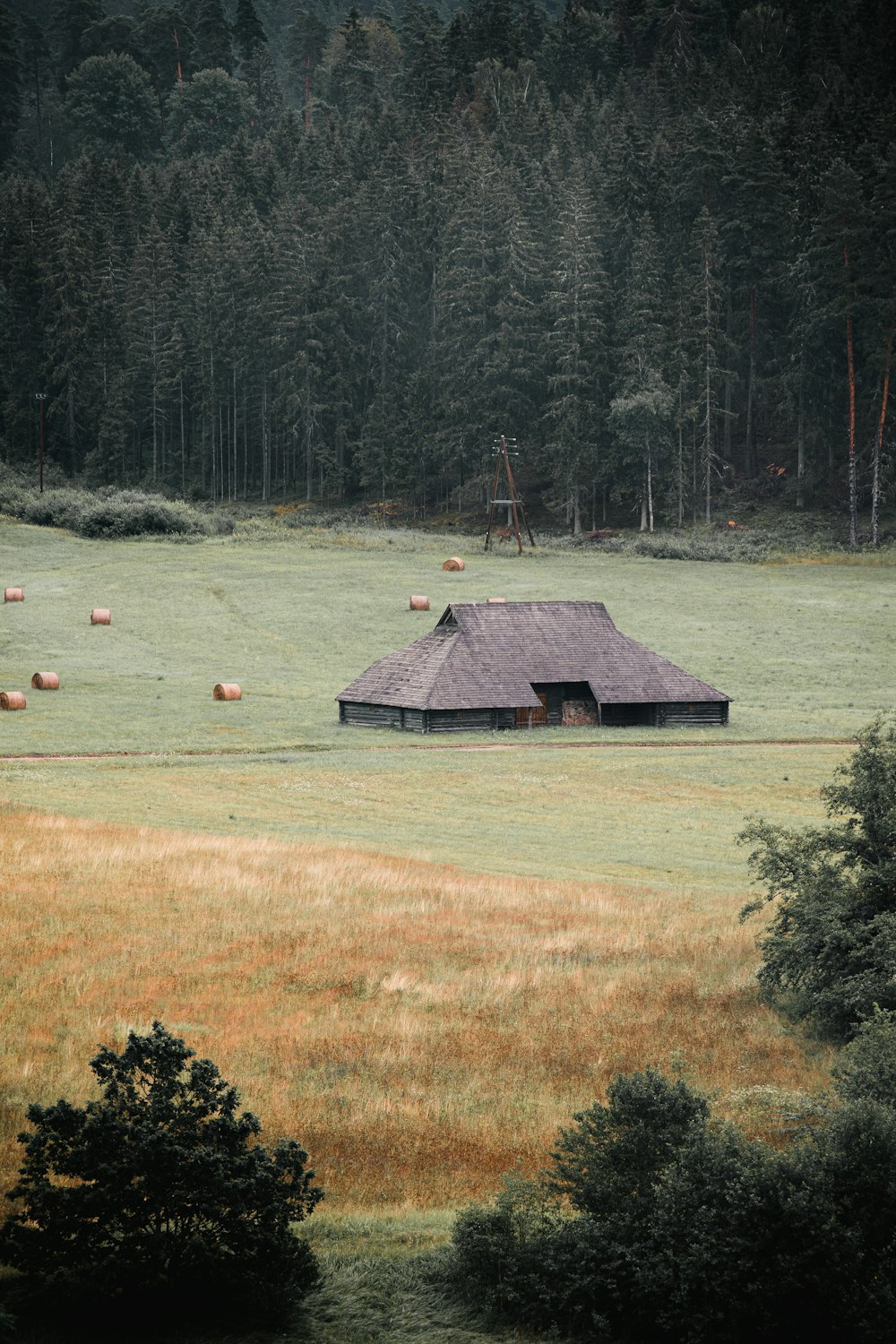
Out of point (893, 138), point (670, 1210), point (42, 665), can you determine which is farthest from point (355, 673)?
point (893, 138)

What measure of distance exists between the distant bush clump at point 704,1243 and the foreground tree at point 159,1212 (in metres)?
1.80

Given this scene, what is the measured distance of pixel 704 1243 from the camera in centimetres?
1214

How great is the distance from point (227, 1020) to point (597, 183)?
9747 centimetres

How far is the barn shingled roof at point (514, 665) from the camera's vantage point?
175 ft

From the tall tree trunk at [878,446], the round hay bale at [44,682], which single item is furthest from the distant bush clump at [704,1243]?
the tall tree trunk at [878,446]

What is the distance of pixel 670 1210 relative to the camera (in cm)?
1246

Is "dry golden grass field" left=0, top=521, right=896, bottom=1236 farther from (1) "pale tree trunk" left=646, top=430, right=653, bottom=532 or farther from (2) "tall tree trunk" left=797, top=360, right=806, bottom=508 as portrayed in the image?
(2) "tall tree trunk" left=797, top=360, right=806, bottom=508

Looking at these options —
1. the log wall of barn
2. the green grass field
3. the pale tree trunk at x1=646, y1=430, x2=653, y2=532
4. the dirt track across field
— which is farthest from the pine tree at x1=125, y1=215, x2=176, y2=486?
the dirt track across field

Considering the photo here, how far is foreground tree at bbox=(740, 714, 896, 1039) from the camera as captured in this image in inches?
816

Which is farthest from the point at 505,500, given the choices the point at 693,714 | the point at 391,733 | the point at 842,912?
the point at 842,912

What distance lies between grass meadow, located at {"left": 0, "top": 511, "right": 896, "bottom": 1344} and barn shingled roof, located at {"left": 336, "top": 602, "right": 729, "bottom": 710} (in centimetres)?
194

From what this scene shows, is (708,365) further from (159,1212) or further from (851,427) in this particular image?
(159,1212)

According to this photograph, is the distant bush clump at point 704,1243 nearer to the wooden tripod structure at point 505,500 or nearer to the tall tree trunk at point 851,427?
the wooden tripod structure at point 505,500

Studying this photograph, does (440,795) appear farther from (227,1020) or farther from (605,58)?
(605,58)
